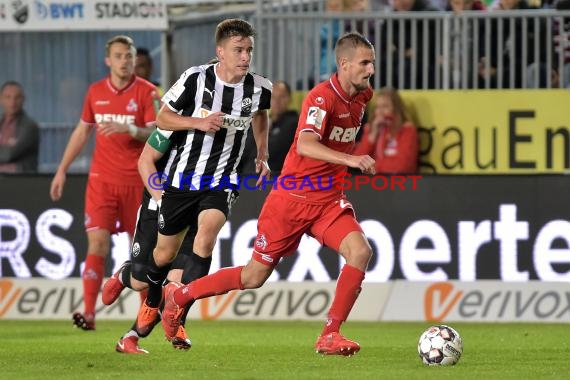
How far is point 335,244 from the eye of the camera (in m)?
8.99

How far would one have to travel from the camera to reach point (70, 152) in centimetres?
1212

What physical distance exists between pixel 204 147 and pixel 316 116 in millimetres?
1109

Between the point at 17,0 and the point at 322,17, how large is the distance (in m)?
3.07

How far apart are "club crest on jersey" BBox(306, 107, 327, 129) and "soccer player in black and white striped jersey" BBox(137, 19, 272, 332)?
0.83 meters

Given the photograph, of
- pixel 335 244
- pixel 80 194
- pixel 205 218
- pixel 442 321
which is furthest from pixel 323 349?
pixel 80 194

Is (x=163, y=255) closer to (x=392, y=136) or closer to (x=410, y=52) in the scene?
(x=392, y=136)

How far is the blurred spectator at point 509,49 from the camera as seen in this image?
13.5 m

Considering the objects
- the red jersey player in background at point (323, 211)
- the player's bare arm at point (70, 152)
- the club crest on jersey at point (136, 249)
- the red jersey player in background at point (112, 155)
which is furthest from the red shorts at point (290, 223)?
the player's bare arm at point (70, 152)

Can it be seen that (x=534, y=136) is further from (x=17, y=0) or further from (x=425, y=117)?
(x=17, y=0)

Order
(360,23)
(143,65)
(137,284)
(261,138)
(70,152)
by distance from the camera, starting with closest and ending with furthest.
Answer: (137,284)
(261,138)
(70,152)
(360,23)
(143,65)

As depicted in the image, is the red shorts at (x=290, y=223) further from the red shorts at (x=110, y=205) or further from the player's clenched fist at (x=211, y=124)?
the red shorts at (x=110, y=205)

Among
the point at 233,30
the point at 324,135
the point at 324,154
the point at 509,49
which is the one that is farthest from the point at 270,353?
the point at 509,49

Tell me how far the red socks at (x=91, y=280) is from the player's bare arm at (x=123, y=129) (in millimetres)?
1104

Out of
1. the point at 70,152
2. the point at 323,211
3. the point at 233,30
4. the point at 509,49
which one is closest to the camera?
the point at 323,211
